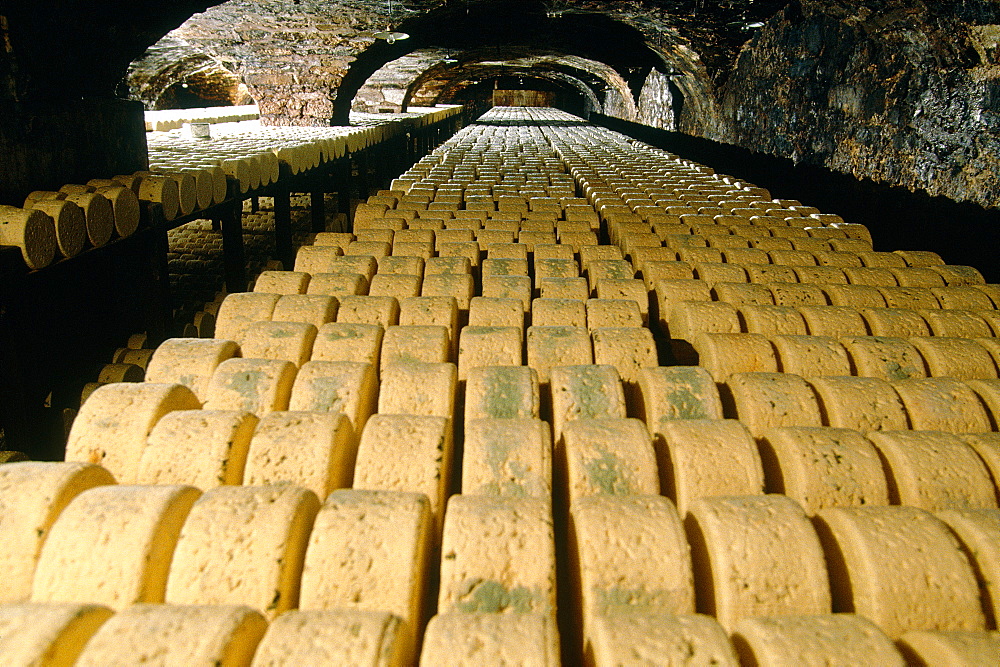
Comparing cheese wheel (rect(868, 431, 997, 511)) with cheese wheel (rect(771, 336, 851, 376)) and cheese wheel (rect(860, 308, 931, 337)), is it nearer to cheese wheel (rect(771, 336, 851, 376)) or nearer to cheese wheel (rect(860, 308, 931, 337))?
cheese wheel (rect(771, 336, 851, 376))

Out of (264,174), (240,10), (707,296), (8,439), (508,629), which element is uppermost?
(240,10)

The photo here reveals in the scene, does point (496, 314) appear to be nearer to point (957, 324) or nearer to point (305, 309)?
point (305, 309)

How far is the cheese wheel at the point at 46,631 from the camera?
969 mm

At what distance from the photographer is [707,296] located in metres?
3.06

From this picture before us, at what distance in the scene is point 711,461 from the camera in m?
1.66

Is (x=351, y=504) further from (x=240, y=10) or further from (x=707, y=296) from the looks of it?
(x=240, y=10)

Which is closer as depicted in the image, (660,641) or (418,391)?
(660,641)

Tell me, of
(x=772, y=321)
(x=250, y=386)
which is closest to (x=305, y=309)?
(x=250, y=386)

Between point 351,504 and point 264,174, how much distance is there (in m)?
4.94

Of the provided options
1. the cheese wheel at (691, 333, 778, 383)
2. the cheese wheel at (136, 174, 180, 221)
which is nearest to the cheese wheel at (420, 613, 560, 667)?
the cheese wheel at (691, 333, 778, 383)

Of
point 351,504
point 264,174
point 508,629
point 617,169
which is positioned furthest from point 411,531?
point 617,169

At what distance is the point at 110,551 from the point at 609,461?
3.74ft

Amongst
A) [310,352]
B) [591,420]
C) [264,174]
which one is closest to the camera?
[591,420]

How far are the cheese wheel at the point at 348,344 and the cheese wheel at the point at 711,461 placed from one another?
115cm
